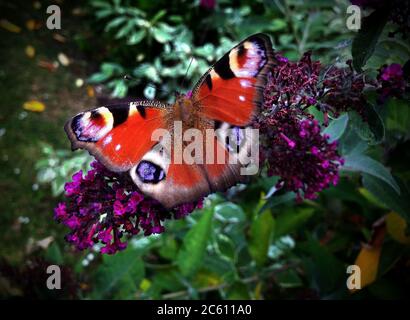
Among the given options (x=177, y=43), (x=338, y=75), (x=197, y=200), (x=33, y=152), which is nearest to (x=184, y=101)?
(x=197, y=200)

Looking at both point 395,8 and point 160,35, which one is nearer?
point 395,8

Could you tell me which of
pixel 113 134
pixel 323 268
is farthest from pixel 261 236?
pixel 113 134

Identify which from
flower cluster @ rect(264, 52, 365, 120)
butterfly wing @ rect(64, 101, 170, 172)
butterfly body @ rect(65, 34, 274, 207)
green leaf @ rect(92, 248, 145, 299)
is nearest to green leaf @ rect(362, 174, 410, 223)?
flower cluster @ rect(264, 52, 365, 120)

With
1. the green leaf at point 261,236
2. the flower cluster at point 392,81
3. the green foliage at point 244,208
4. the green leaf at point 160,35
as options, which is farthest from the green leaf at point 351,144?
the green leaf at point 160,35

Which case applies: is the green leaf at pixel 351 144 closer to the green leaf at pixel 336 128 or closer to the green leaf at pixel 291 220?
the green leaf at pixel 336 128

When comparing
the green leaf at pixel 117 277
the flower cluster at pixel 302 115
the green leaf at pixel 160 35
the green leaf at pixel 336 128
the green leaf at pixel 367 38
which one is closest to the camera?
the green leaf at pixel 367 38

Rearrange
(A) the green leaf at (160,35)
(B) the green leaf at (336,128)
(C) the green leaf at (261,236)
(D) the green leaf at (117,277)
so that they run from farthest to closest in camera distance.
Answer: (A) the green leaf at (160,35), (C) the green leaf at (261,236), (D) the green leaf at (117,277), (B) the green leaf at (336,128)

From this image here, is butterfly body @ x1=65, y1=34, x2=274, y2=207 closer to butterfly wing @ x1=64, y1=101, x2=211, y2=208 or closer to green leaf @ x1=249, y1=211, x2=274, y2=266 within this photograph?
butterfly wing @ x1=64, y1=101, x2=211, y2=208

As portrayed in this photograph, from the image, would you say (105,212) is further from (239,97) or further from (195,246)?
(195,246)
